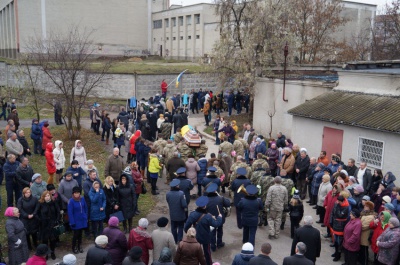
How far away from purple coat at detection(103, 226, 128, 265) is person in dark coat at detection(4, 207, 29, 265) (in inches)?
74.7

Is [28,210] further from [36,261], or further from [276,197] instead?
[276,197]

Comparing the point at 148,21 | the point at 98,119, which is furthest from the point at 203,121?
the point at 148,21

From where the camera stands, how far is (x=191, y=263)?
7375 millimetres

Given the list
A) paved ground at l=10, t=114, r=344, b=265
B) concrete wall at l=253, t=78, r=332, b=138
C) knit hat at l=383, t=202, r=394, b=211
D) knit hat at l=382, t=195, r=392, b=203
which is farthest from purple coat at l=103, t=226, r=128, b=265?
concrete wall at l=253, t=78, r=332, b=138

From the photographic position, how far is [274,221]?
34.6 feet

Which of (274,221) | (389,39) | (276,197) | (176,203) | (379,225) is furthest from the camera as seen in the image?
(389,39)

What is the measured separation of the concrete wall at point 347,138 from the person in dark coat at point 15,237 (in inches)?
443

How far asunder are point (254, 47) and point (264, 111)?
3792 mm

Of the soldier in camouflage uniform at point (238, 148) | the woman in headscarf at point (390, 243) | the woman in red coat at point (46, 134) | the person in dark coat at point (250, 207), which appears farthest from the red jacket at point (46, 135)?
the woman in headscarf at point (390, 243)

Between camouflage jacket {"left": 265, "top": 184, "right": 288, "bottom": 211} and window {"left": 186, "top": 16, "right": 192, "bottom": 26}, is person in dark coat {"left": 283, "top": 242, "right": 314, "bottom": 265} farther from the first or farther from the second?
window {"left": 186, "top": 16, "right": 192, "bottom": 26}

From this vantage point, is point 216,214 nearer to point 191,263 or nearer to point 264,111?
point 191,263

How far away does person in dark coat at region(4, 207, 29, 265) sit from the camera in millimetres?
8070

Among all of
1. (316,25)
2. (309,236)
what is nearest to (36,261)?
(309,236)

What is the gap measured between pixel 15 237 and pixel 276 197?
6017 millimetres
